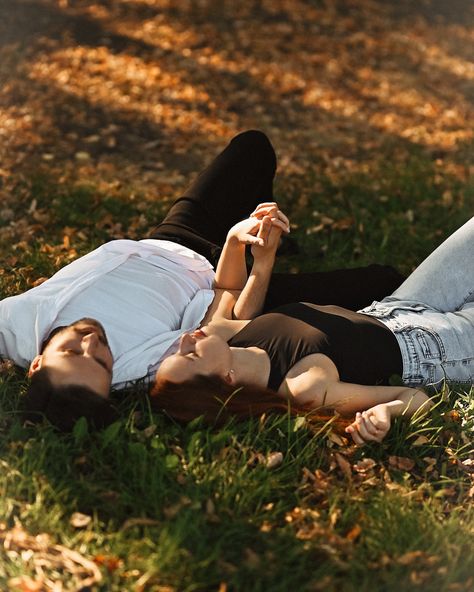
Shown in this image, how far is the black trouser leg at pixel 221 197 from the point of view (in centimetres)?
476

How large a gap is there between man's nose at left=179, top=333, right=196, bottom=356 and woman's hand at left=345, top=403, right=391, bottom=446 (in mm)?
815

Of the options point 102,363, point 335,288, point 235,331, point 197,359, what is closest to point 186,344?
point 197,359

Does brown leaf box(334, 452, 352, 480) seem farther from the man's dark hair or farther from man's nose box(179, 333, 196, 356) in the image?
the man's dark hair

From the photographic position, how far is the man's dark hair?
3555mm

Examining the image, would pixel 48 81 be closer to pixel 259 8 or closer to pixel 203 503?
pixel 259 8

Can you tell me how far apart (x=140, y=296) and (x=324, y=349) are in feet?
3.20

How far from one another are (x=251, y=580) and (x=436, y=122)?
749cm

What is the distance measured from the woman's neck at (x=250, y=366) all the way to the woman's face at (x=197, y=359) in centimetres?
7

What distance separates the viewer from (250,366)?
3.80m

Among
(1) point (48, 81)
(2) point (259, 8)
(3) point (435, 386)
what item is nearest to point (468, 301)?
(3) point (435, 386)

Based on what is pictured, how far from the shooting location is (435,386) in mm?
4207

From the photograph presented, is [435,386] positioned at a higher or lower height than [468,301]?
lower

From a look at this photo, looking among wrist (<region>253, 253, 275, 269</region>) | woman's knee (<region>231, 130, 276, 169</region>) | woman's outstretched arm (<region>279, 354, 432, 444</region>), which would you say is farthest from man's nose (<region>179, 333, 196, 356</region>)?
woman's knee (<region>231, 130, 276, 169</region>)

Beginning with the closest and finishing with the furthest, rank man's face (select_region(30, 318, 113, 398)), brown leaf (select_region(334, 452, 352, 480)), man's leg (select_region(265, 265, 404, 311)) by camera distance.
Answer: man's face (select_region(30, 318, 113, 398)) → brown leaf (select_region(334, 452, 352, 480)) → man's leg (select_region(265, 265, 404, 311))
